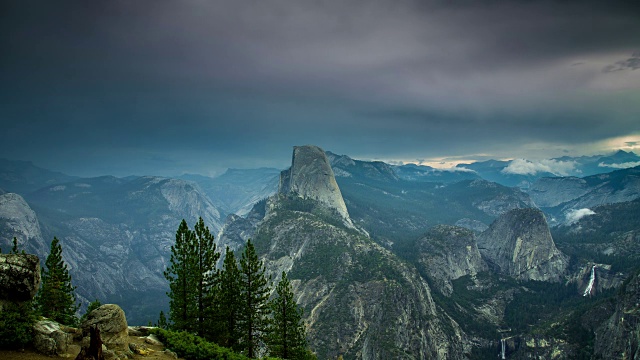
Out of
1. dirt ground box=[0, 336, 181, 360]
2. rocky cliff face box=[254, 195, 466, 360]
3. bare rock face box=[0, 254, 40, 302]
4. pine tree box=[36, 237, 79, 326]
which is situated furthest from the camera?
rocky cliff face box=[254, 195, 466, 360]

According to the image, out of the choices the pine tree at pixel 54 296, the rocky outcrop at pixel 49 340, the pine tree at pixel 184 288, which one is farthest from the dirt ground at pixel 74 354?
the pine tree at pixel 54 296

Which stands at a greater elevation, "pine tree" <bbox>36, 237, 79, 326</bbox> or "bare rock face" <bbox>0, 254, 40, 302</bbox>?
"bare rock face" <bbox>0, 254, 40, 302</bbox>

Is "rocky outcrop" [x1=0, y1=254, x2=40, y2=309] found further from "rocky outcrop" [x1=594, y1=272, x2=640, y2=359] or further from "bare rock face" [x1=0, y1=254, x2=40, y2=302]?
"rocky outcrop" [x1=594, y1=272, x2=640, y2=359]

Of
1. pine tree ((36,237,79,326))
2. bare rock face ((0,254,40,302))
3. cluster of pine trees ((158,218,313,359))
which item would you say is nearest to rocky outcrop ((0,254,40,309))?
bare rock face ((0,254,40,302))

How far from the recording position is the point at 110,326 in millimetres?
26203

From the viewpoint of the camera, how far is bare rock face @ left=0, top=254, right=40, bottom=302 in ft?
77.7

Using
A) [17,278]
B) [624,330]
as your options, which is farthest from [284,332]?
[624,330]

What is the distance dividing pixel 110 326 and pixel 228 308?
64.3 ft

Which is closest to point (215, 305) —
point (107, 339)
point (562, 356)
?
point (107, 339)

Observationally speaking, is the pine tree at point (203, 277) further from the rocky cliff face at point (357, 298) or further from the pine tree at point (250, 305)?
the rocky cliff face at point (357, 298)

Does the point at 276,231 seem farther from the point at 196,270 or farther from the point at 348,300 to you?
the point at 196,270

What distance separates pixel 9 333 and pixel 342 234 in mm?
172276

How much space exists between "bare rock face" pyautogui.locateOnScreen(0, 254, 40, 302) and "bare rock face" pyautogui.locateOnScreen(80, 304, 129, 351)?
4995 millimetres

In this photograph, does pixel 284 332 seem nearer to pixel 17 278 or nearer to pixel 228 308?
pixel 228 308
